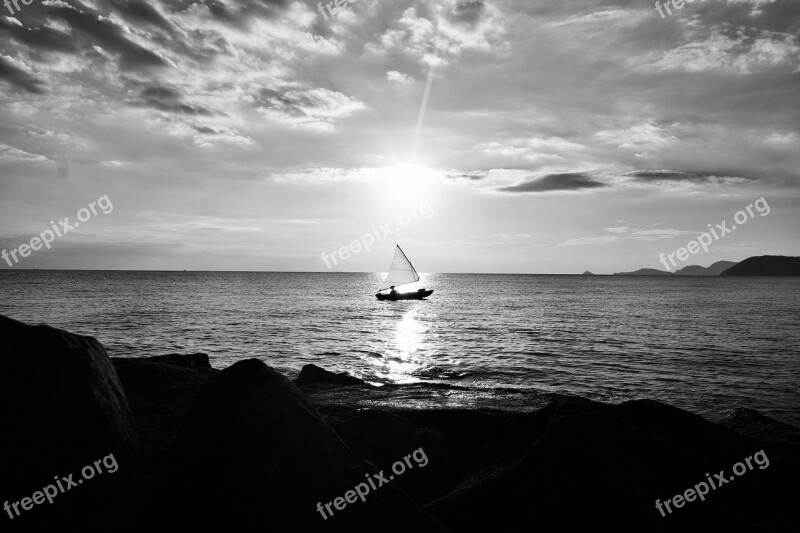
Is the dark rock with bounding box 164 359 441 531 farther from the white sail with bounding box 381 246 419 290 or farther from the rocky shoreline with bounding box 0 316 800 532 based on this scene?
the white sail with bounding box 381 246 419 290

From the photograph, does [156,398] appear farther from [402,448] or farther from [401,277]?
[401,277]

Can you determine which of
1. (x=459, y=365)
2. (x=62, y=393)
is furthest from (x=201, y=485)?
(x=459, y=365)

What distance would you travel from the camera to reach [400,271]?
88500 millimetres

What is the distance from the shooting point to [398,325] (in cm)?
4822

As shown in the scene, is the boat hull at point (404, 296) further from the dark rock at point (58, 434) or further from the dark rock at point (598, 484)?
the dark rock at point (58, 434)

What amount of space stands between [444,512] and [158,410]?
5.25 m

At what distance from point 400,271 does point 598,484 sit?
83402mm

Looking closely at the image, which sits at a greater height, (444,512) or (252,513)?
(252,513)

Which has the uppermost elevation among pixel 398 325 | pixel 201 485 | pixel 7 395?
pixel 7 395

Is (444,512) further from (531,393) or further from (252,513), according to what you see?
(531,393)

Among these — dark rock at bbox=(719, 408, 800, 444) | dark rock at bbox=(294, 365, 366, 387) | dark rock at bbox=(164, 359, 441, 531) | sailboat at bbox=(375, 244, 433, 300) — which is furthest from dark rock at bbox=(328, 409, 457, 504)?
sailboat at bbox=(375, 244, 433, 300)

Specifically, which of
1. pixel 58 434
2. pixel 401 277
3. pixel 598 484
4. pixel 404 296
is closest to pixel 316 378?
pixel 58 434

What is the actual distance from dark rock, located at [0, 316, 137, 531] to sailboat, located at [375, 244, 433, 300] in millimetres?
78040

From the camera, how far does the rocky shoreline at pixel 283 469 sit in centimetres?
430
